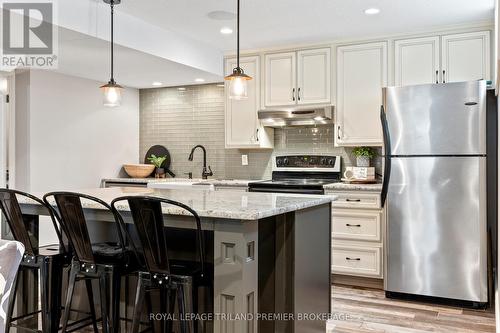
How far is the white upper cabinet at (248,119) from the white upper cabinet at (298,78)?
0.14 m

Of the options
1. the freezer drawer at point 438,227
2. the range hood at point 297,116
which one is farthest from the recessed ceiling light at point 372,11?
the freezer drawer at point 438,227

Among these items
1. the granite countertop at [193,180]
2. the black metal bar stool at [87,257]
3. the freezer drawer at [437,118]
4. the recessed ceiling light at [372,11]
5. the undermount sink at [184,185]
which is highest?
the recessed ceiling light at [372,11]

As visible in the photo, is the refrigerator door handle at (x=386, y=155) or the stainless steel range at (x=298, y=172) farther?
the stainless steel range at (x=298, y=172)

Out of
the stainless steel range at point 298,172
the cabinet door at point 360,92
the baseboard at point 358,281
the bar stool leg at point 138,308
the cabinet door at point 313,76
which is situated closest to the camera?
the bar stool leg at point 138,308

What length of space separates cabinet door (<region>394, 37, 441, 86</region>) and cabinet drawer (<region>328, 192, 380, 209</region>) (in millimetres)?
1101

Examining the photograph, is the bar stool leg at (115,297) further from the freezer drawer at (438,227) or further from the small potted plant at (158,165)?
the small potted plant at (158,165)

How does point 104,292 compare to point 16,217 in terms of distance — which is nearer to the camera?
point 104,292

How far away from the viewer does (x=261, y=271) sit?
250 cm

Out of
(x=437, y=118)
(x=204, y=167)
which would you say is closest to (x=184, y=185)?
(x=204, y=167)

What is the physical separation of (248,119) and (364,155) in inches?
51.7

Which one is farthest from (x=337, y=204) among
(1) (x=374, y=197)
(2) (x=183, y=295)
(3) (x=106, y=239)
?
(2) (x=183, y=295)

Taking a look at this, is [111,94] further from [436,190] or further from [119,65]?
[436,190]

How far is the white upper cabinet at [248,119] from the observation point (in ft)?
16.0

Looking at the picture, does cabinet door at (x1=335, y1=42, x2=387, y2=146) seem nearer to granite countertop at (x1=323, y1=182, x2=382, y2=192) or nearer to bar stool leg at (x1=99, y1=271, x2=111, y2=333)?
granite countertop at (x1=323, y1=182, x2=382, y2=192)
